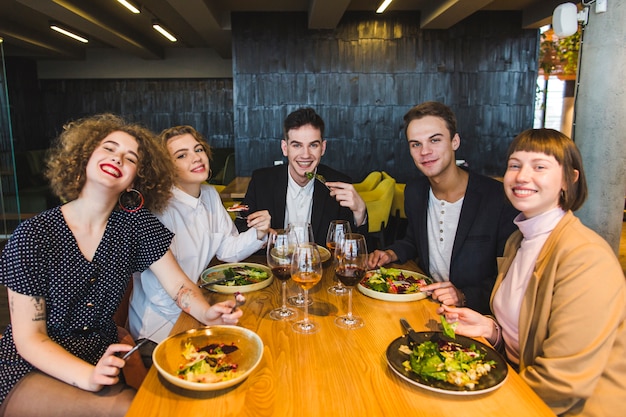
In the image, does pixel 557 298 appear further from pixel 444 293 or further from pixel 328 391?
pixel 328 391

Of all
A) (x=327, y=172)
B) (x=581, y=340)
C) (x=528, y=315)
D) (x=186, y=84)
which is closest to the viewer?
(x=581, y=340)

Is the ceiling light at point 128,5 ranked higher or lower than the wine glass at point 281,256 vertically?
higher

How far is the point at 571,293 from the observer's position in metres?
1.27

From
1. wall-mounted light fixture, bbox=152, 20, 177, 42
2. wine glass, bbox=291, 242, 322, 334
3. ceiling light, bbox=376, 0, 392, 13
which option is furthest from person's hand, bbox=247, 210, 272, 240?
wall-mounted light fixture, bbox=152, 20, 177, 42

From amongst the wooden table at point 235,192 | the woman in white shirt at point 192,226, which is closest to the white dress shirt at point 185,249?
the woman in white shirt at point 192,226

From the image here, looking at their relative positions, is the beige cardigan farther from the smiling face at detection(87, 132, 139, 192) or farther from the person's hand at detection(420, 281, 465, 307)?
the smiling face at detection(87, 132, 139, 192)

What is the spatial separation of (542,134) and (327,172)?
158cm

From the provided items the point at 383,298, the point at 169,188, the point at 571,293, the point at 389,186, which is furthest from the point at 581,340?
the point at 389,186

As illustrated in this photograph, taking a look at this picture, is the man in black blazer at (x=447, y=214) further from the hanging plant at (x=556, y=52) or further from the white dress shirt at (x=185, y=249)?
the hanging plant at (x=556, y=52)

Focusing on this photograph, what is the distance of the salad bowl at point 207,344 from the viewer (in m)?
1.05

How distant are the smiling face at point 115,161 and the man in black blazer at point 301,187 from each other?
1079mm

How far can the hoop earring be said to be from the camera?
1.75m

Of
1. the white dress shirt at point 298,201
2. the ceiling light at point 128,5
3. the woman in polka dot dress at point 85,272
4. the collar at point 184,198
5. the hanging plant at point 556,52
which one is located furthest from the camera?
the hanging plant at point 556,52

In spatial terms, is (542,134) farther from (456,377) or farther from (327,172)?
(327,172)
